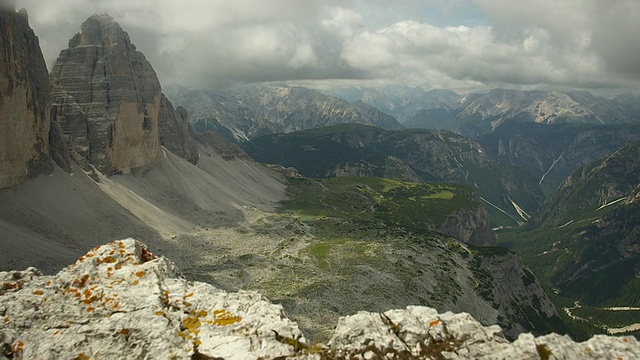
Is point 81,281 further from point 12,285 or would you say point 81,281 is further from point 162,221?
point 162,221

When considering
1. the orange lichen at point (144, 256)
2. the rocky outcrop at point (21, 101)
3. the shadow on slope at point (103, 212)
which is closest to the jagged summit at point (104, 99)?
the shadow on slope at point (103, 212)

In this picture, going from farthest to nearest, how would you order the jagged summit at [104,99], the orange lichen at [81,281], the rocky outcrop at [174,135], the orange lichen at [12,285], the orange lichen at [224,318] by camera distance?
the rocky outcrop at [174,135] → the jagged summit at [104,99] → the orange lichen at [81,281] → the orange lichen at [12,285] → the orange lichen at [224,318]

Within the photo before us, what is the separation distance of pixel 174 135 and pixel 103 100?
45.8m

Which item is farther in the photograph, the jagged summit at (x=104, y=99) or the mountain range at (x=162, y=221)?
the jagged summit at (x=104, y=99)

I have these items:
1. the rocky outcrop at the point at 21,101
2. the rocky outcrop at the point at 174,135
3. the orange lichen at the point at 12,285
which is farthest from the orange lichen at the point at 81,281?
the rocky outcrop at the point at 174,135

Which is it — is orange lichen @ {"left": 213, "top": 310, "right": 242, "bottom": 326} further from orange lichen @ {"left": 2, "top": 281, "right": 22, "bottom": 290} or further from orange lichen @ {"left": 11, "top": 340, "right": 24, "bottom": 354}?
orange lichen @ {"left": 2, "top": 281, "right": 22, "bottom": 290}

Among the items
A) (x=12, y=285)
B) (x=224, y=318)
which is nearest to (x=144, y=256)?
(x=12, y=285)

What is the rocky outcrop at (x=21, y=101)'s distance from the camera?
7931cm

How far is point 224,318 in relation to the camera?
15789mm

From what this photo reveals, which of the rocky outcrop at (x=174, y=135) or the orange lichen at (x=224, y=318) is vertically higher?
the rocky outcrop at (x=174, y=135)

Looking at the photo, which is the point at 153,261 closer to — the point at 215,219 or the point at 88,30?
the point at 215,219

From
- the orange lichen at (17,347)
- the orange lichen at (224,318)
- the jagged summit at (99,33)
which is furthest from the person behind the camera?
the jagged summit at (99,33)

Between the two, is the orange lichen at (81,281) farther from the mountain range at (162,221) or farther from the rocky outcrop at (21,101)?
the rocky outcrop at (21,101)

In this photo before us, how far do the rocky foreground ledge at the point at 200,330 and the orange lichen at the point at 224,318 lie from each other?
4 cm
